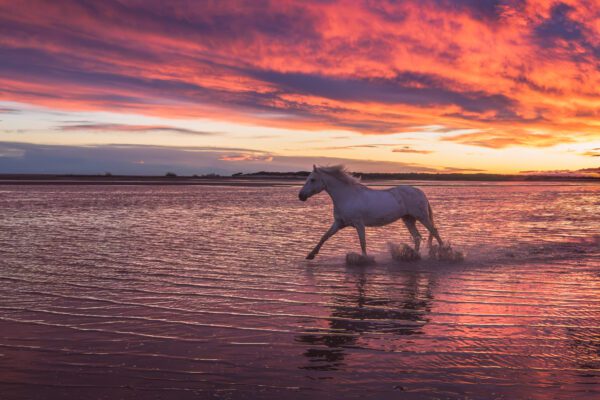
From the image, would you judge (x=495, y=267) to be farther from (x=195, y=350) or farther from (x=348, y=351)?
(x=195, y=350)

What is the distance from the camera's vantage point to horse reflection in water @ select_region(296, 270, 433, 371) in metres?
5.27

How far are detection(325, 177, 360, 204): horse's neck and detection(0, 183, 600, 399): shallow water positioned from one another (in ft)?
4.28

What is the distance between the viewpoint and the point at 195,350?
17.4 ft

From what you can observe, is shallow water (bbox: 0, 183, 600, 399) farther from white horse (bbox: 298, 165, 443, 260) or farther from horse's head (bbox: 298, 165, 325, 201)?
horse's head (bbox: 298, 165, 325, 201)

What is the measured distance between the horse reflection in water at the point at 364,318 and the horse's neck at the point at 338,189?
10.8ft

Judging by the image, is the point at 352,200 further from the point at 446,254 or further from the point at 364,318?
the point at 364,318

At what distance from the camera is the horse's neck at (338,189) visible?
476 inches

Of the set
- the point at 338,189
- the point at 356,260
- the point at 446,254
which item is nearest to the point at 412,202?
the point at 446,254

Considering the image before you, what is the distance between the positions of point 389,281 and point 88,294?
4.75m

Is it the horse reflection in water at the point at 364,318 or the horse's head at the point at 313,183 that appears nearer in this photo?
the horse reflection in water at the point at 364,318

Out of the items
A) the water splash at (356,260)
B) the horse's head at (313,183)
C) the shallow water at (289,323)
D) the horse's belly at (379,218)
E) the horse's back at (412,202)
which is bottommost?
the shallow water at (289,323)

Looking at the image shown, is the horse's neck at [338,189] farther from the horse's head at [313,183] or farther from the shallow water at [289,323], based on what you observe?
the shallow water at [289,323]

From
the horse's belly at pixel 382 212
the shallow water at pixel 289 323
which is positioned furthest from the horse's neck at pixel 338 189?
the shallow water at pixel 289 323

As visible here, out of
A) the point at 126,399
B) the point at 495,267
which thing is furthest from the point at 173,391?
the point at 495,267
